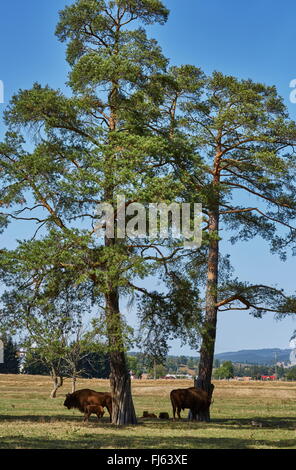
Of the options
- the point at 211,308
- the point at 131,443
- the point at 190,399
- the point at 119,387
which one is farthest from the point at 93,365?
the point at 131,443

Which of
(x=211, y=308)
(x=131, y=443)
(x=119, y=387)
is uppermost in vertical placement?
(x=211, y=308)

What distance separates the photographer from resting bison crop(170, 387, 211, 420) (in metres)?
24.6

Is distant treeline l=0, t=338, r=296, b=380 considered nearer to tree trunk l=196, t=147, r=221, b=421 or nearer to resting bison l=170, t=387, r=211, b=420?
resting bison l=170, t=387, r=211, b=420

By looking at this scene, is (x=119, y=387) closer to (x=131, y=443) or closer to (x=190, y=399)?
(x=190, y=399)

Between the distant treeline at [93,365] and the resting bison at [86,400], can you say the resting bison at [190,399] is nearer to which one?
the distant treeline at [93,365]

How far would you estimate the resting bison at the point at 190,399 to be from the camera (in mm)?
24625

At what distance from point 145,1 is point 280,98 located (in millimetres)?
8293

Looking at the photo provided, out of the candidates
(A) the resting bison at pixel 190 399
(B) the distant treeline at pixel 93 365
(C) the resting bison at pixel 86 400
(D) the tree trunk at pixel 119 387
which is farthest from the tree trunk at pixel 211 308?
(C) the resting bison at pixel 86 400

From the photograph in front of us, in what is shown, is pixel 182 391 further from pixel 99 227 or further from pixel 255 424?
pixel 99 227

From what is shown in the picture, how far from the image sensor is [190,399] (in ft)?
81.6

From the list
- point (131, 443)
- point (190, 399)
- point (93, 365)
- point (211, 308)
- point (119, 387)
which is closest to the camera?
point (131, 443)

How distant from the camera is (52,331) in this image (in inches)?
804

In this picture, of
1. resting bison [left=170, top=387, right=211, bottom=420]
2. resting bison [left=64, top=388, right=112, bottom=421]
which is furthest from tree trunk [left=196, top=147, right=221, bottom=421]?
resting bison [left=64, top=388, right=112, bottom=421]
